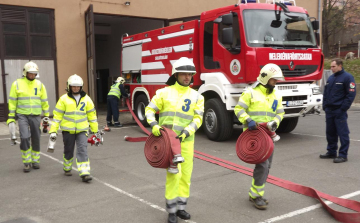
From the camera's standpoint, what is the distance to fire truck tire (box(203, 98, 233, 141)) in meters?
8.55

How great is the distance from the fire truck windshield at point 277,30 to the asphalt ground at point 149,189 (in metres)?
2.36

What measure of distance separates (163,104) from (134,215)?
4.40 ft

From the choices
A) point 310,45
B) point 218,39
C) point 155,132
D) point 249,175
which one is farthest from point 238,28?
point 155,132

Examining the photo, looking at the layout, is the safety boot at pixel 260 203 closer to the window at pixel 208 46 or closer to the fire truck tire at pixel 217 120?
the fire truck tire at pixel 217 120

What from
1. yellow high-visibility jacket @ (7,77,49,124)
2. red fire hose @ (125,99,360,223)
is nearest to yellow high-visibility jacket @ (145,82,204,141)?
red fire hose @ (125,99,360,223)

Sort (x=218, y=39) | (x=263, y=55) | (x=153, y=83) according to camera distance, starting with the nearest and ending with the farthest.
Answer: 1. (x=263, y=55)
2. (x=218, y=39)
3. (x=153, y=83)

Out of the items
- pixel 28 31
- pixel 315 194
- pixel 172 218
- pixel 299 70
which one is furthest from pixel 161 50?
pixel 172 218

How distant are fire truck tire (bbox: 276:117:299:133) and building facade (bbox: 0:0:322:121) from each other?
6.01 metres

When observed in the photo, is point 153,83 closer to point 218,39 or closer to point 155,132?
point 218,39

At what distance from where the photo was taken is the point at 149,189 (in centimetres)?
523

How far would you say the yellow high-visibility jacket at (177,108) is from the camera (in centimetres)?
406

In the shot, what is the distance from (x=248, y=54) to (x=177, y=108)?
431 centimetres

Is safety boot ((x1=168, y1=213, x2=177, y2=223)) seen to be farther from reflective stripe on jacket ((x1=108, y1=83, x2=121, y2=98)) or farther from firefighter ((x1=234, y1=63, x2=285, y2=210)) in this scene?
reflective stripe on jacket ((x1=108, y1=83, x2=121, y2=98))

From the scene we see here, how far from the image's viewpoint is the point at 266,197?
486cm
